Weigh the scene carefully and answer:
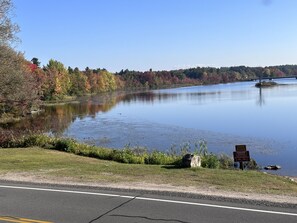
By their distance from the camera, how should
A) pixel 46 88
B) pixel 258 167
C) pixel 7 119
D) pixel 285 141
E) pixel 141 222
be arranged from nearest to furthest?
pixel 141 222 → pixel 258 167 → pixel 285 141 → pixel 7 119 → pixel 46 88

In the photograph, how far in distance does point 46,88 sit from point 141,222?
10342 cm

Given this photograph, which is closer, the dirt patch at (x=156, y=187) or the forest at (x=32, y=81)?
the dirt patch at (x=156, y=187)

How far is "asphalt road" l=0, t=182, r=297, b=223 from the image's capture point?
338 inches

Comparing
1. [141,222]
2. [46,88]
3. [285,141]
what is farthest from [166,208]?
[46,88]

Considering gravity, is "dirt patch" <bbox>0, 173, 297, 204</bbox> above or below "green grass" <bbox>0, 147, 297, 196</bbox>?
above

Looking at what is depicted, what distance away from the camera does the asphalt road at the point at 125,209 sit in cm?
859

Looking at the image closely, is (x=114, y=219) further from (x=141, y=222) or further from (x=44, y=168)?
(x=44, y=168)

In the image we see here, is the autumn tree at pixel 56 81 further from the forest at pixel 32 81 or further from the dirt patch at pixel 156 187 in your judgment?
the dirt patch at pixel 156 187

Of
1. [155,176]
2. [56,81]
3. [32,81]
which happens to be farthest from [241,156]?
[56,81]

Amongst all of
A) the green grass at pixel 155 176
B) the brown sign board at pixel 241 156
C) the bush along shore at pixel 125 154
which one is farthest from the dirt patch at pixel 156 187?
the brown sign board at pixel 241 156

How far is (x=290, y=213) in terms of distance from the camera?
29.1 feet

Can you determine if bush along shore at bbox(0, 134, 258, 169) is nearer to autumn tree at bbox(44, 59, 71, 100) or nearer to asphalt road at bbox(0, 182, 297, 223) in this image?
asphalt road at bbox(0, 182, 297, 223)

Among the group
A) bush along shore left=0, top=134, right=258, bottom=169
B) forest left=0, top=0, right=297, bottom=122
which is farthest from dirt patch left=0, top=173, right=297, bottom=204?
forest left=0, top=0, right=297, bottom=122

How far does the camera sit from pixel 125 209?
9.40 metres
